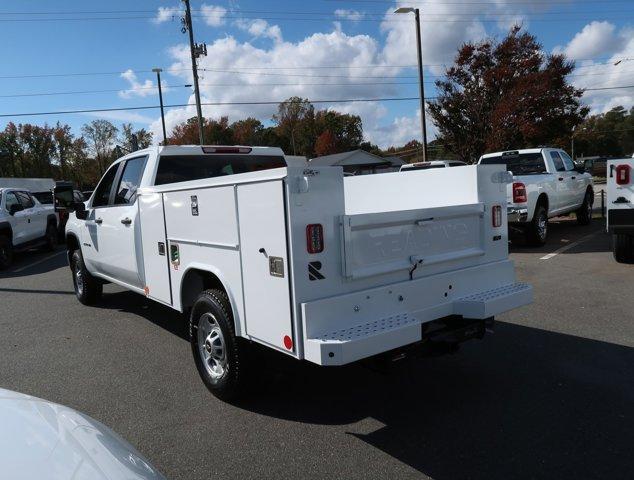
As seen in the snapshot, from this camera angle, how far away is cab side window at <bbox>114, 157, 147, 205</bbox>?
561cm

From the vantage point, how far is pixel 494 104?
2103 centimetres

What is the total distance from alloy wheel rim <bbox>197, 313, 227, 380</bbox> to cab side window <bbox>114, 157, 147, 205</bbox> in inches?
77.7

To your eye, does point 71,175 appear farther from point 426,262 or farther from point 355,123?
point 426,262

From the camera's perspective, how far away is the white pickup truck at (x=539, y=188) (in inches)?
423

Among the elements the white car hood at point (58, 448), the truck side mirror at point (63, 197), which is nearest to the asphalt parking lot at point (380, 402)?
the white car hood at point (58, 448)

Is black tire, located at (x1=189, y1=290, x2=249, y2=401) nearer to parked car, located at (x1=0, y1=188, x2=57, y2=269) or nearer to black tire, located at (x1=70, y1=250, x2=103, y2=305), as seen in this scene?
black tire, located at (x1=70, y1=250, x2=103, y2=305)

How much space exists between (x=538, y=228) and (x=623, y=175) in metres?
2.95

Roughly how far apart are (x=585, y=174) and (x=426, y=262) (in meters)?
11.8

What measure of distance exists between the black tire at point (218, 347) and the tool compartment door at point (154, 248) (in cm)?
71

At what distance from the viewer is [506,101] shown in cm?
2034

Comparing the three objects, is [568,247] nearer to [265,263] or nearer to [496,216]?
[496,216]

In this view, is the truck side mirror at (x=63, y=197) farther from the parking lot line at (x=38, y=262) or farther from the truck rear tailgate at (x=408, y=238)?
the parking lot line at (x=38, y=262)

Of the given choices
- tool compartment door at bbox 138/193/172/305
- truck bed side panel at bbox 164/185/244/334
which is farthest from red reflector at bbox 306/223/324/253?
tool compartment door at bbox 138/193/172/305

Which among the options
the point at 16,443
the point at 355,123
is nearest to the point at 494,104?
the point at 16,443
